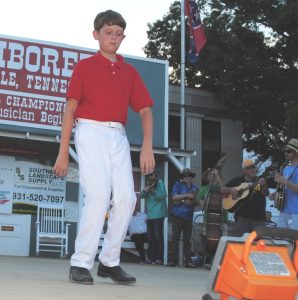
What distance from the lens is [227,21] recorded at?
79.4 feet

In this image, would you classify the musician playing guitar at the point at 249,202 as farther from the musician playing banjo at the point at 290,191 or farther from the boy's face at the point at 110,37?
the boy's face at the point at 110,37

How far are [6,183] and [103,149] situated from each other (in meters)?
8.68

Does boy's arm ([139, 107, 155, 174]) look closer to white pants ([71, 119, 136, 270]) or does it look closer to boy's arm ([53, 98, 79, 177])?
white pants ([71, 119, 136, 270])

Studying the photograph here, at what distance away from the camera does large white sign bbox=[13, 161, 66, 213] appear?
1228 cm

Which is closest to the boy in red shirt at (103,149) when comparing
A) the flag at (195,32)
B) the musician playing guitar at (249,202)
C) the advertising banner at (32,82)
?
the musician playing guitar at (249,202)

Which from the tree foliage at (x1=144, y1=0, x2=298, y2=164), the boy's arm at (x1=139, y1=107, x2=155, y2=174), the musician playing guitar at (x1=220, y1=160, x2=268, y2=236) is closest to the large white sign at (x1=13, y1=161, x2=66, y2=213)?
the musician playing guitar at (x1=220, y1=160, x2=268, y2=236)

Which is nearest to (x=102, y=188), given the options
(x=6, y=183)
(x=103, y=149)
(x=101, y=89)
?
(x=103, y=149)

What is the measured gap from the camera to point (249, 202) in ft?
25.9

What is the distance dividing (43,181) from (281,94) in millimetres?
12592

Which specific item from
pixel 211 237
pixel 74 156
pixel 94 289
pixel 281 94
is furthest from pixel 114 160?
pixel 281 94

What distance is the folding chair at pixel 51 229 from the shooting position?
470 inches

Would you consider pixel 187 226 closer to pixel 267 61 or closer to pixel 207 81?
pixel 267 61

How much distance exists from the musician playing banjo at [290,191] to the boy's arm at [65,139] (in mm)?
3021

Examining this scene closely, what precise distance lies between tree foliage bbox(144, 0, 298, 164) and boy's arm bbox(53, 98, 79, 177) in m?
18.5
